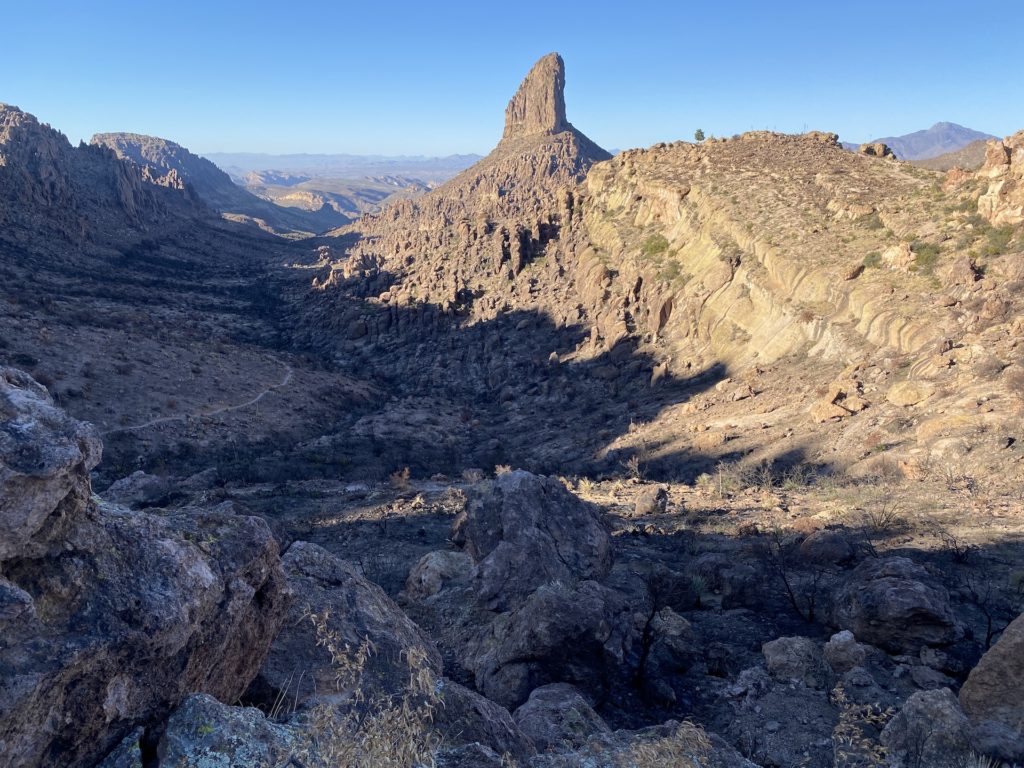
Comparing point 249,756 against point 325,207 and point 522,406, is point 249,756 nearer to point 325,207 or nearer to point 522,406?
point 522,406

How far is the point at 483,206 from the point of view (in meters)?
76.7

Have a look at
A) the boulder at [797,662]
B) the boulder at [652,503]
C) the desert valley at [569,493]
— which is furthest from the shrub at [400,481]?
the boulder at [797,662]

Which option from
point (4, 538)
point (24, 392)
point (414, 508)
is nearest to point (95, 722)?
point (4, 538)

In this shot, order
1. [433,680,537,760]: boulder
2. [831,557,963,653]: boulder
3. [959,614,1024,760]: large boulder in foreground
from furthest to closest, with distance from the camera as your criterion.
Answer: [831,557,963,653]: boulder < [959,614,1024,760]: large boulder in foreground < [433,680,537,760]: boulder

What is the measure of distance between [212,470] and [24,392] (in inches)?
624

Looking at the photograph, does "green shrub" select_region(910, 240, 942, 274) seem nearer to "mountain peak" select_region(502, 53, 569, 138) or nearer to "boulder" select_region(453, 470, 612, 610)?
"boulder" select_region(453, 470, 612, 610)

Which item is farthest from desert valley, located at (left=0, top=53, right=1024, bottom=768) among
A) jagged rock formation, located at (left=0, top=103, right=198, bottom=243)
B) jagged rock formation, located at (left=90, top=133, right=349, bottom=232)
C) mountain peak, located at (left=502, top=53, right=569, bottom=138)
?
jagged rock formation, located at (left=90, top=133, right=349, bottom=232)

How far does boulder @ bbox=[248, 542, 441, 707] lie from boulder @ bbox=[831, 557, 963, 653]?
4468mm

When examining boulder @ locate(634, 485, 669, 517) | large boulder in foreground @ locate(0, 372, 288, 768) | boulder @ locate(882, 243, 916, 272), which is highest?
boulder @ locate(882, 243, 916, 272)

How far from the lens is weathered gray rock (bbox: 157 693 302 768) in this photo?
2.59m

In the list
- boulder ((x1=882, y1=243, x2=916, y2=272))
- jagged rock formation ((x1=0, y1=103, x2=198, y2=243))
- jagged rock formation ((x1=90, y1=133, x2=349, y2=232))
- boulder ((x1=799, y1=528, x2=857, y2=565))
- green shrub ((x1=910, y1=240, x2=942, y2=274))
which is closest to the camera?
boulder ((x1=799, y1=528, x2=857, y2=565))

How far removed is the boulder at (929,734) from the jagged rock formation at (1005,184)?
61.6 feet

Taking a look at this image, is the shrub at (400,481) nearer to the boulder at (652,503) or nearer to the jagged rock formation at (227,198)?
the boulder at (652,503)

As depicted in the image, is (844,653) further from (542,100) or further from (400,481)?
(542,100)
